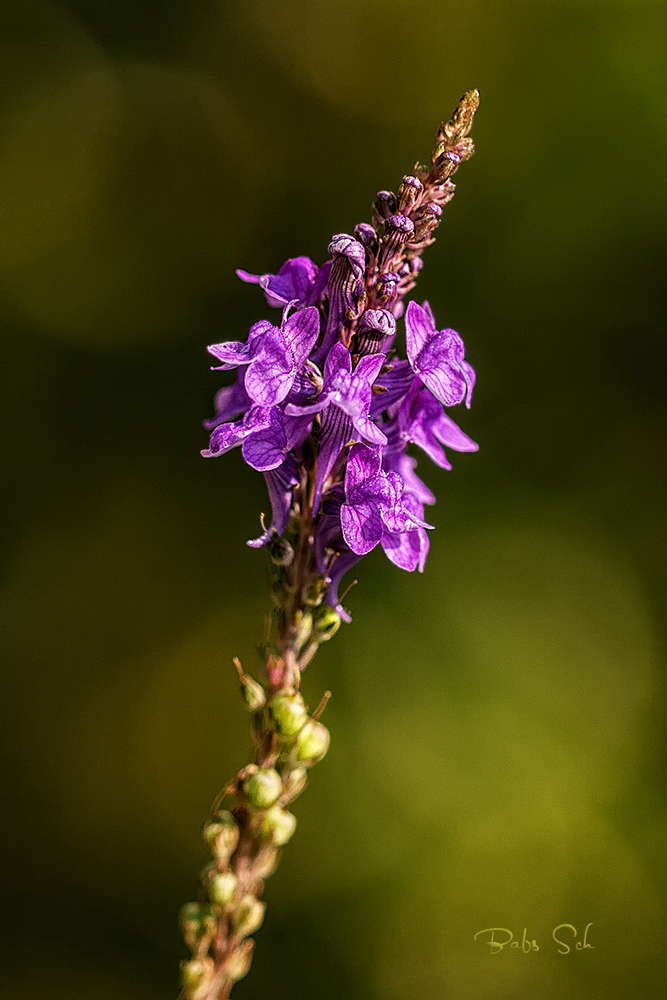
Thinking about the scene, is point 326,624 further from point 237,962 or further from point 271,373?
point 237,962

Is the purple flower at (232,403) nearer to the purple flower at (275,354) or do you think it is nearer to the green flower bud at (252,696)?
the purple flower at (275,354)

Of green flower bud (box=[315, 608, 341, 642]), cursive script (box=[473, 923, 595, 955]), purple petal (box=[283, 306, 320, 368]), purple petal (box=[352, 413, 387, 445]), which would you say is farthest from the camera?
cursive script (box=[473, 923, 595, 955])

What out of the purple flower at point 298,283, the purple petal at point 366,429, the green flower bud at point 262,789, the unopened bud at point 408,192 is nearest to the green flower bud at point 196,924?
the green flower bud at point 262,789

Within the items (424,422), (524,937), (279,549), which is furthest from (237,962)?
(524,937)

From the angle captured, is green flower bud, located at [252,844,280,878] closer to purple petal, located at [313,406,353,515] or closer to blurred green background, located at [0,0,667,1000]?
purple petal, located at [313,406,353,515]

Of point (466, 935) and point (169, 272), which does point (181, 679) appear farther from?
point (169, 272)

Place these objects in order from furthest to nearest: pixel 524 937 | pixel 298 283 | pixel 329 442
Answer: pixel 524 937, pixel 298 283, pixel 329 442

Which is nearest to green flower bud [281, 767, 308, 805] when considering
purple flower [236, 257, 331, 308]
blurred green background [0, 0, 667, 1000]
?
purple flower [236, 257, 331, 308]
